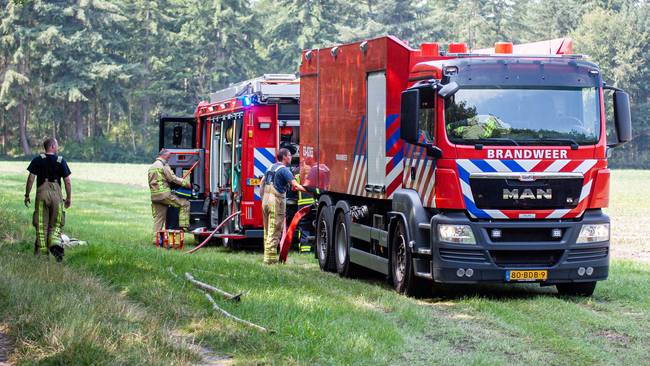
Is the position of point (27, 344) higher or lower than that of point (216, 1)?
lower

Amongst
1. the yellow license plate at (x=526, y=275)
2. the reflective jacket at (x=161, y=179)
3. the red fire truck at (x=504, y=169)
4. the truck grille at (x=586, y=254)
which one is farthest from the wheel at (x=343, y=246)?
the reflective jacket at (x=161, y=179)

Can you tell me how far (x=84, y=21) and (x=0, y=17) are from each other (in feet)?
20.8

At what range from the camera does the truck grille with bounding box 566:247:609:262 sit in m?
13.5

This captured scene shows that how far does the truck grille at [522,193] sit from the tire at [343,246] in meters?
3.60

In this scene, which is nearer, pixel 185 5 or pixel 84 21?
pixel 84 21

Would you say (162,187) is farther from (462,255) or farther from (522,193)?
(522,193)

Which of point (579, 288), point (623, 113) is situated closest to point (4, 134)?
point (579, 288)

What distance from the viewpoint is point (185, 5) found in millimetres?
97500

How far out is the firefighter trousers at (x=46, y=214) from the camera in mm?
16031

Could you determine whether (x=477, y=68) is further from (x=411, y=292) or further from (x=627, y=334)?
(x=627, y=334)

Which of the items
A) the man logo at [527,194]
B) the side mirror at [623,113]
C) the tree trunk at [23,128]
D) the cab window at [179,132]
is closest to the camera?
the man logo at [527,194]

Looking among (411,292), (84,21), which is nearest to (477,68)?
(411,292)

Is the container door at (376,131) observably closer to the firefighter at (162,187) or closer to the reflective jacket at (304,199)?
the reflective jacket at (304,199)

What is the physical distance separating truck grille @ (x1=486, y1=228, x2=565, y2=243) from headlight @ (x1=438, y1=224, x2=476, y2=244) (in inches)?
10.7
